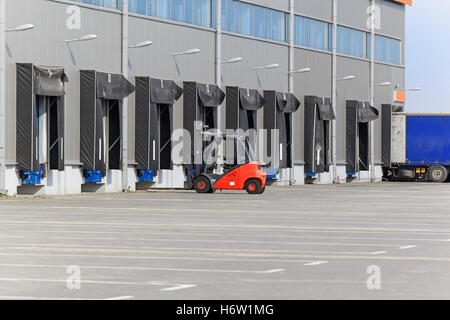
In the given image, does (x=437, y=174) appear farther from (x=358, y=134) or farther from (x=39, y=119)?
(x=39, y=119)

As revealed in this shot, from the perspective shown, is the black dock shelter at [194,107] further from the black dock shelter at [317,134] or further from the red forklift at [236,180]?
the black dock shelter at [317,134]

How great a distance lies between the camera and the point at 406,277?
548 inches

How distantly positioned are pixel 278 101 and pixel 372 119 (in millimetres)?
12894

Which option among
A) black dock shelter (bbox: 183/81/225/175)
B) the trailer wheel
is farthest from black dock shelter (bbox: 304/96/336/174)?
black dock shelter (bbox: 183/81/225/175)

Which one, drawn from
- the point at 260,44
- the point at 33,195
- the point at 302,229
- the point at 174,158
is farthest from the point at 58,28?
the point at 302,229

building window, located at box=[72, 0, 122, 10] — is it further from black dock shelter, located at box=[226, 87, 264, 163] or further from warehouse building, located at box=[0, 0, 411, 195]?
black dock shelter, located at box=[226, 87, 264, 163]

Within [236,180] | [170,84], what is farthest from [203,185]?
[170,84]

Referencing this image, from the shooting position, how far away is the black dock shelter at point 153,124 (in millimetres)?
49219

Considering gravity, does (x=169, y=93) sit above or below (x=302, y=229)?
above

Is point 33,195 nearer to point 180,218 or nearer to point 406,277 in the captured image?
point 180,218

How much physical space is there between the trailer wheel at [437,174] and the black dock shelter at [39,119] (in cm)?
3311

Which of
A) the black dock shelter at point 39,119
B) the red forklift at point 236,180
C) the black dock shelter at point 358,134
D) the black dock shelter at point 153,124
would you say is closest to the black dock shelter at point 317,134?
the black dock shelter at point 358,134

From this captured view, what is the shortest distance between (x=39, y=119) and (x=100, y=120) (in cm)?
352

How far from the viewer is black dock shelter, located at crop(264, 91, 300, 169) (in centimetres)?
5997
